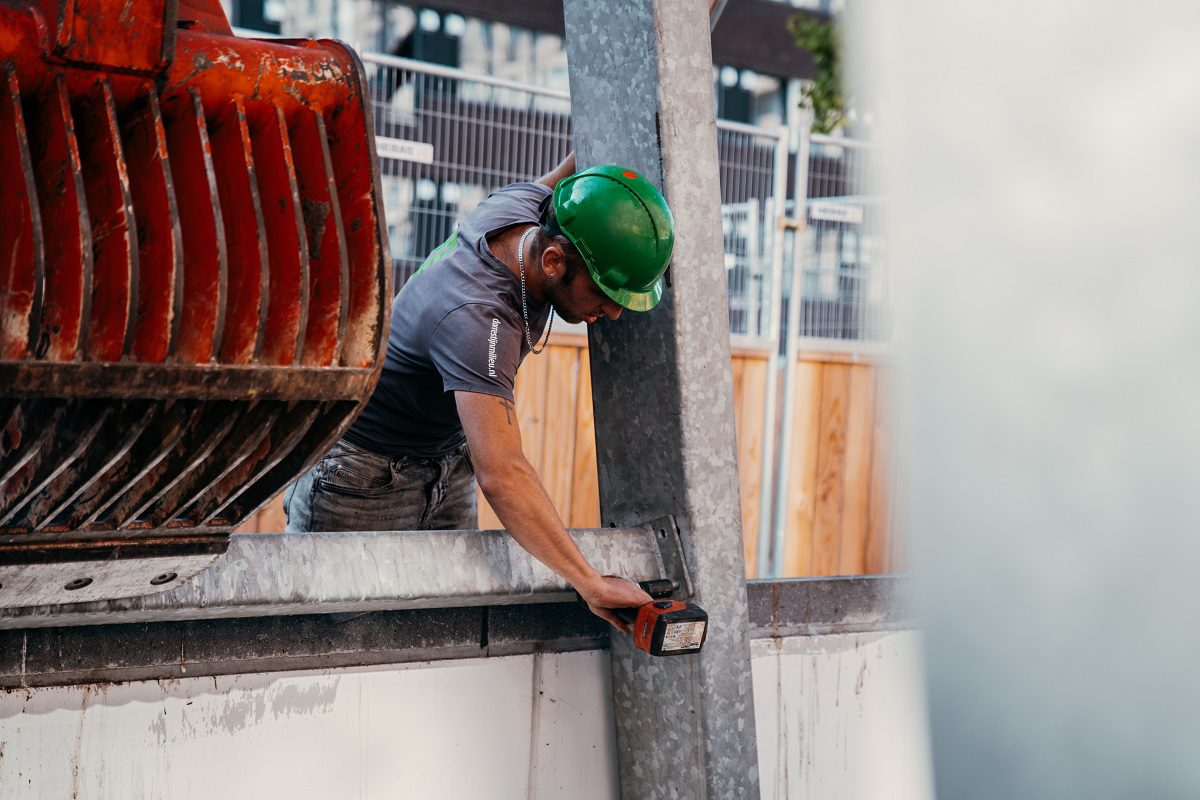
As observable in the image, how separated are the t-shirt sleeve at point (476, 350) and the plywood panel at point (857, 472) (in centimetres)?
387

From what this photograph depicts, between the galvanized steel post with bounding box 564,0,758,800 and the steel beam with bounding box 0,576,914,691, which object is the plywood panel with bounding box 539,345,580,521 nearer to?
the steel beam with bounding box 0,576,914,691

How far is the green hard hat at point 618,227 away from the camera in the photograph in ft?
7.81

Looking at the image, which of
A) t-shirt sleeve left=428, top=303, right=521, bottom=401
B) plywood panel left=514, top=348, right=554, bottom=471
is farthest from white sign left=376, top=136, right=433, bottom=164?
t-shirt sleeve left=428, top=303, right=521, bottom=401

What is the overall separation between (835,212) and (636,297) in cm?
359

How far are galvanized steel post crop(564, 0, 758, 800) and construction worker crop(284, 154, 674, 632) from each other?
6.4 inches

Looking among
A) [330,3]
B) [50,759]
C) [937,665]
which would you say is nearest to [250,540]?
[50,759]

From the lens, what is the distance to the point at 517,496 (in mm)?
2266

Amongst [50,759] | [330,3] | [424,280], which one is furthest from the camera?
[330,3]

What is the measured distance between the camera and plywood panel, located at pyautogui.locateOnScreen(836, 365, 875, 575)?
603cm

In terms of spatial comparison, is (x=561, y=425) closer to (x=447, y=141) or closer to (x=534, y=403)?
(x=534, y=403)

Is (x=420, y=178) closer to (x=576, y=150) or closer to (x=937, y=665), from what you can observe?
(x=576, y=150)

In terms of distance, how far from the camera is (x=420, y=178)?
198 inches

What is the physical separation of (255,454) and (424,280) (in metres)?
1.15

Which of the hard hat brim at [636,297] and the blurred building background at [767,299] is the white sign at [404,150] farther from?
the hard hat brim at [636,297]
